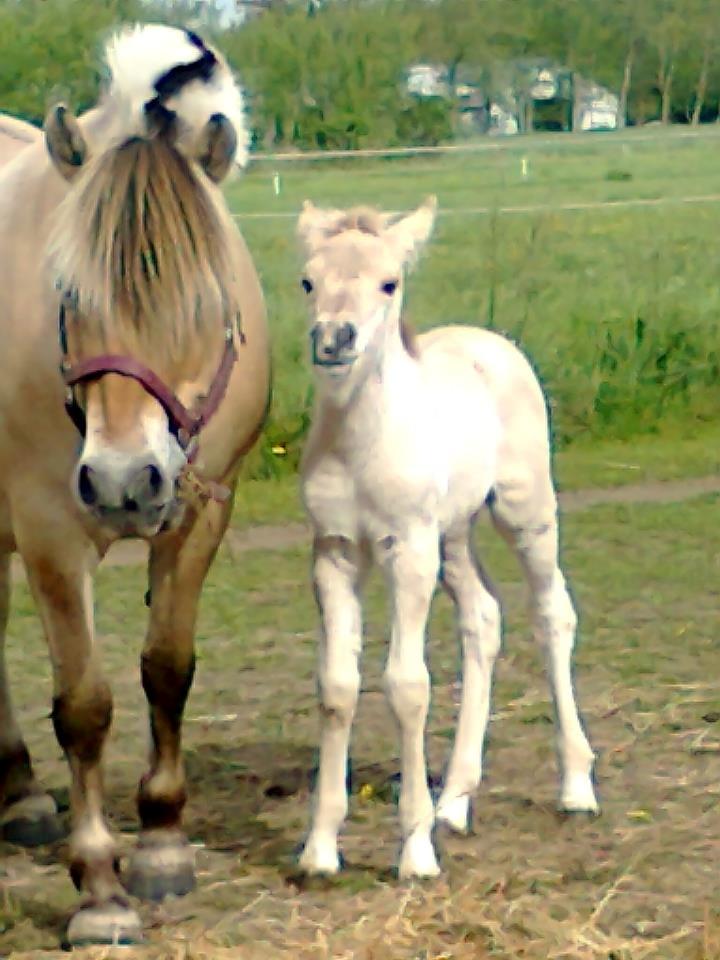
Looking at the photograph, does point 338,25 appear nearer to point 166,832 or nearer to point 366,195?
point 366,195

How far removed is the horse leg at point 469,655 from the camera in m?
4.65

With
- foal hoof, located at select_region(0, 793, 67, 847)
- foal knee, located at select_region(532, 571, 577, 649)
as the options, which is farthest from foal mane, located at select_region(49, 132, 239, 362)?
foal hoof, located at select_region(0, 793, 67, 847)

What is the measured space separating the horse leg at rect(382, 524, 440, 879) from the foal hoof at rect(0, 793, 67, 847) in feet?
3.77

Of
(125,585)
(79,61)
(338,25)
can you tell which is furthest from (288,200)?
(125,585)

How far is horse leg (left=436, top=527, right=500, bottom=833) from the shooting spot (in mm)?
4648

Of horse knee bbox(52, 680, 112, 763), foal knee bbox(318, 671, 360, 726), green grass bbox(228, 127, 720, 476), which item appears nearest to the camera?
horse knee bbox(52, 680, 112, 763)

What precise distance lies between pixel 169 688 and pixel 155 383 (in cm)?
115

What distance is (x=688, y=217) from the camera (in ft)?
75.3

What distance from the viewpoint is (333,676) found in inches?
165

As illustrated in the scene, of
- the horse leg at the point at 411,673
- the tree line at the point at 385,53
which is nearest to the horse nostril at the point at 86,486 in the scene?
the horse leg at the point at 411,673

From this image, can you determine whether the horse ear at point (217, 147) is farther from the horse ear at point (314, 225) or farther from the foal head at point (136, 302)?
the horse ear at point (314, 225)

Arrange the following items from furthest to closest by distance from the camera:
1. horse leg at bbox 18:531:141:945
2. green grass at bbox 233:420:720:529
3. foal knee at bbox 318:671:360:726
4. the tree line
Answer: the tree line
green grass at bbox 233:420:720:529
foal knee at bbox 318:671:360:726
horse leg at bbox 18:531:141:945

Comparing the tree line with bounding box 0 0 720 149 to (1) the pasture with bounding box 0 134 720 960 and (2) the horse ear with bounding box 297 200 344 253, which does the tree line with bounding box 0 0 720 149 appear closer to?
(1) the pasture with bounding box 0 134 720 960

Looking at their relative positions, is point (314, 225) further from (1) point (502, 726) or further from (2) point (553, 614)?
(1) point (502, 726)
